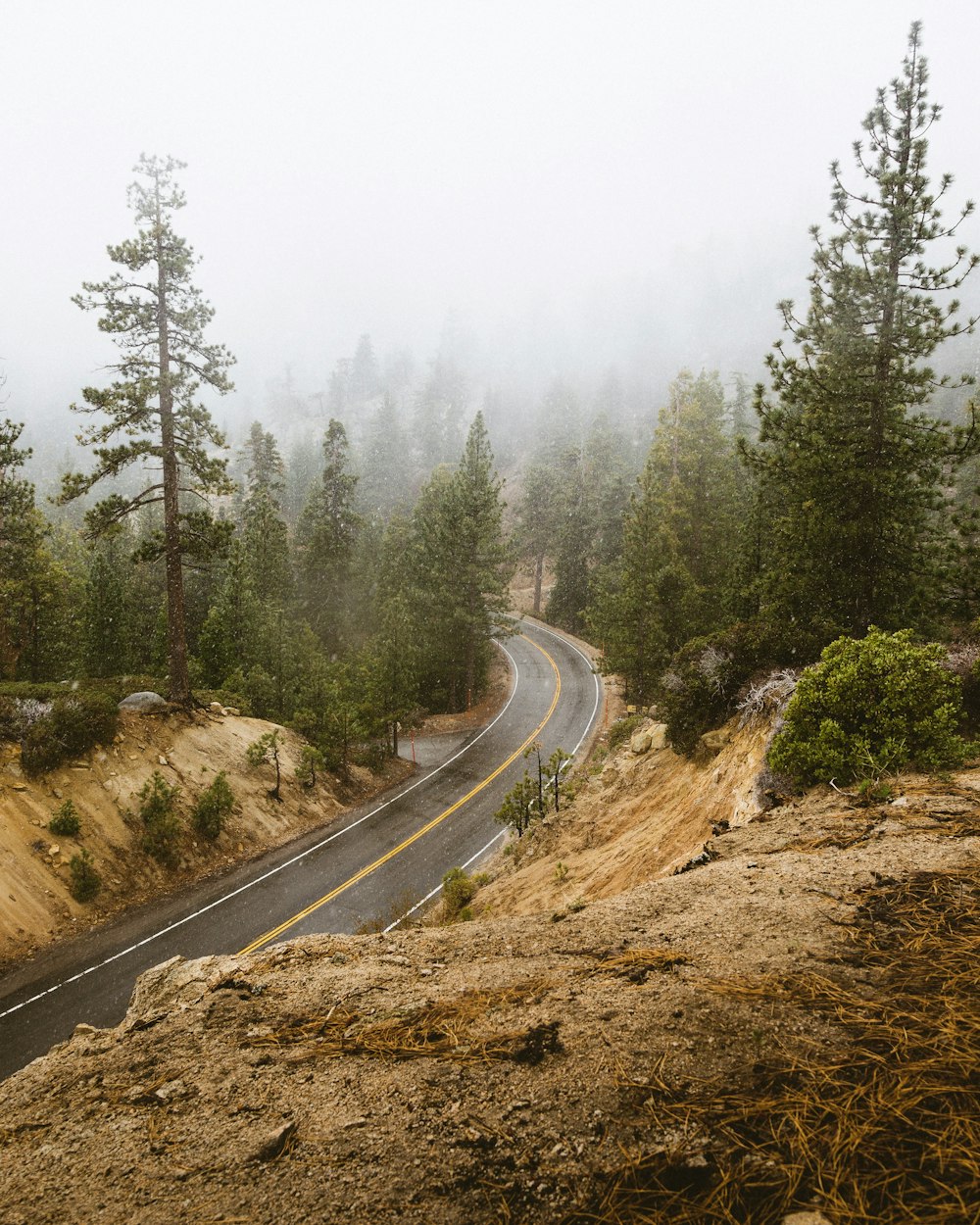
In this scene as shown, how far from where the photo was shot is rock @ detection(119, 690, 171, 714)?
1709 centimetres

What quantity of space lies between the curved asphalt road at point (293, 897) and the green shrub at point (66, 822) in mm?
2405

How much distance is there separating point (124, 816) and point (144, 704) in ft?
11.5

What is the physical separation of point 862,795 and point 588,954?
392 cm

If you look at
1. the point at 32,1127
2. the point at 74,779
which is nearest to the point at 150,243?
the point at 74,779

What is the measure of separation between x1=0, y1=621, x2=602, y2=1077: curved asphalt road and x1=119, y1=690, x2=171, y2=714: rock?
528 cm

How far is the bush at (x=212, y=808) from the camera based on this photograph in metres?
16.4

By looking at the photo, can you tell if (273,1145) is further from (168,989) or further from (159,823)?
(159,823)

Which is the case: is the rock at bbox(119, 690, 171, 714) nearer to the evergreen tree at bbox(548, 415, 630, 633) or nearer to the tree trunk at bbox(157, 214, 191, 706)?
the tree trunk at bbox(157, 214, 191, 706)

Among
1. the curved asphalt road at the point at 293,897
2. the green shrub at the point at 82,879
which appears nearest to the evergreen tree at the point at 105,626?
the curved asphalt road at the point at 293,897

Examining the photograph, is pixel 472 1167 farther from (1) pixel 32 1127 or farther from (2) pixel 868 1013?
(1) pixel 32 1127

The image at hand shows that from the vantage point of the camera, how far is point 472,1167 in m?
2.38

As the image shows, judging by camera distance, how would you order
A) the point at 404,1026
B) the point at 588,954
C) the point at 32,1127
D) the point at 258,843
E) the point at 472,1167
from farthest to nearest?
the point at 258,843, the point at 588,954, the point at 404,1026, the point at 32,1127, the point at 472,1167

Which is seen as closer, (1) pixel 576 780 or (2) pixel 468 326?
(1) pixel 576 780

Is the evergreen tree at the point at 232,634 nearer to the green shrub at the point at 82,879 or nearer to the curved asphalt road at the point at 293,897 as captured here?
the curved asphalt road at the point at 293,897
